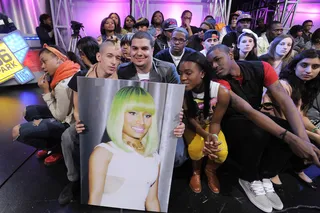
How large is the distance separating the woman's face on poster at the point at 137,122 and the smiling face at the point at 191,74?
1.23 feet

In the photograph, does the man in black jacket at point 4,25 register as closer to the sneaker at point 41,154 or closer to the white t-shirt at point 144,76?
the sneaker at point 41,154

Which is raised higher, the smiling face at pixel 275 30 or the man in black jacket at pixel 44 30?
the smiling face at pixel 275 30

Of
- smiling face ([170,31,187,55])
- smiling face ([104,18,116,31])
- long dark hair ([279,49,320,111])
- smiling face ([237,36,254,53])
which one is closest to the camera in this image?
long dark hair ([279,49,320,111])

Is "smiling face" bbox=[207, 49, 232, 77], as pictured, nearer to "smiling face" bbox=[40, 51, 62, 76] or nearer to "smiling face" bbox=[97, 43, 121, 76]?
"smiling face" bbox=[97, 43, 121, 76]

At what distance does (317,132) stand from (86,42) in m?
1.89

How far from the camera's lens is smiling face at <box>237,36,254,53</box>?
2203mm

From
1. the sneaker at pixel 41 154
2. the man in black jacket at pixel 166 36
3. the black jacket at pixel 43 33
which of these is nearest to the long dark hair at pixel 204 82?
the sneaker at pixel 41 154

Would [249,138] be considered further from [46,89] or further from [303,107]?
[46,89]

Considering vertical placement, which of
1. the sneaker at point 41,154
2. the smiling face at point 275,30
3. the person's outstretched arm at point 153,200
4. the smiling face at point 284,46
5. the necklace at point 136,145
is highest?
the smiling face at point 275,30

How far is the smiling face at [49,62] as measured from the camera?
1413 mm

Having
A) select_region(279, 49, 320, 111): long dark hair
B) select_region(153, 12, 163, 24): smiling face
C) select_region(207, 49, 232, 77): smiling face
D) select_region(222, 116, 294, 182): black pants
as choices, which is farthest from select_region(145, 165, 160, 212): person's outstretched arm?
select_region(153, 12, 163, 24): smiling face

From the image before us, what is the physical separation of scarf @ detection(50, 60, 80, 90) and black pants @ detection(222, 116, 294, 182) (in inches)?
46.3

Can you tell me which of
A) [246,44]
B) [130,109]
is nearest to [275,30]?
[246,44]

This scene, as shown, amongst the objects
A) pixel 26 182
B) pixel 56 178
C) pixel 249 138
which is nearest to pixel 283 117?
pixel 249 138
